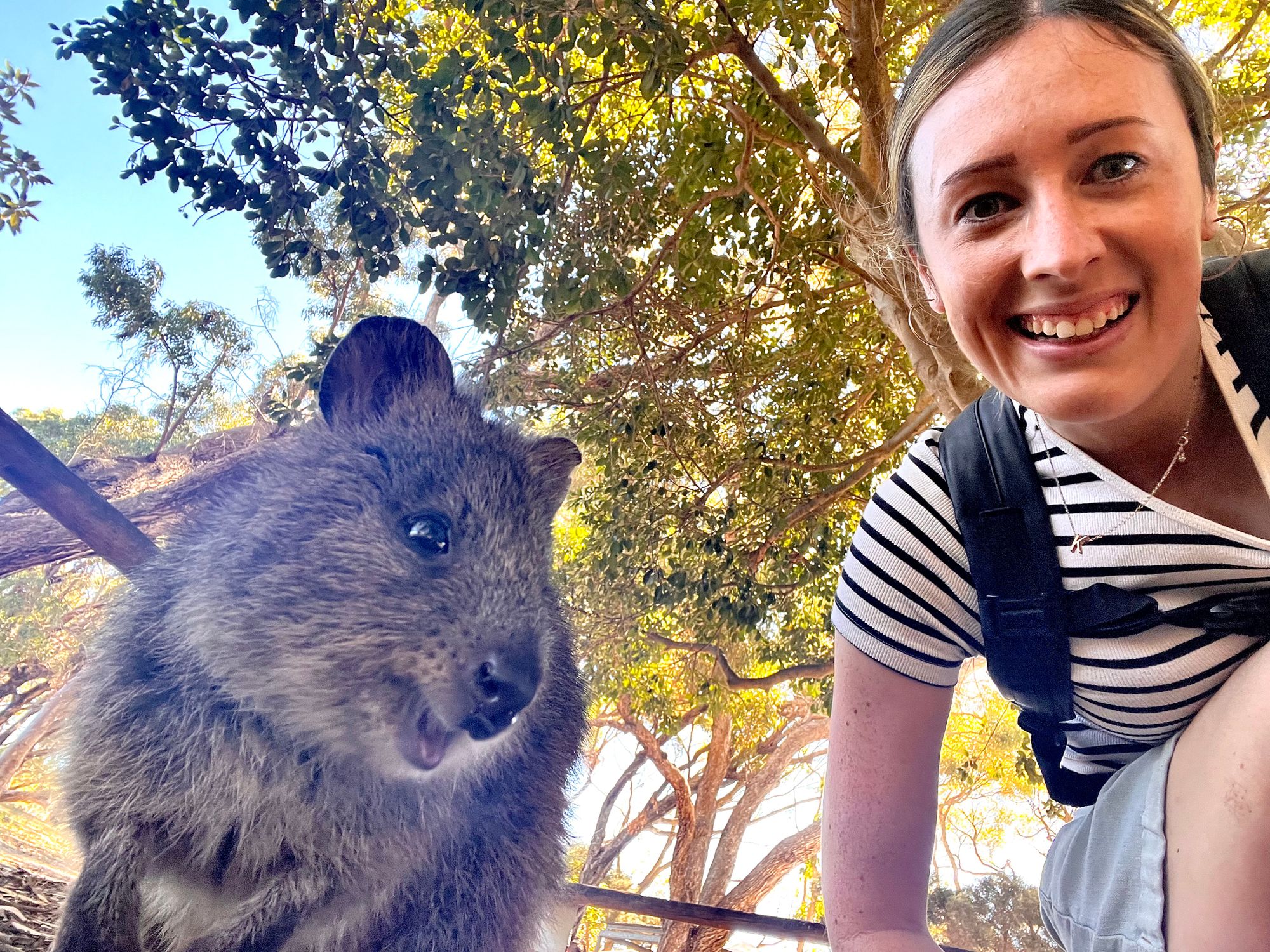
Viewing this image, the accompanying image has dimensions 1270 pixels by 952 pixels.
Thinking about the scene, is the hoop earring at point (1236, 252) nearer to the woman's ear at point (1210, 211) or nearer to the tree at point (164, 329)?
the woman's ear at point (1210, 211)

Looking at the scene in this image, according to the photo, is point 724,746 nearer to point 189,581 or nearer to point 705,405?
point 705,405

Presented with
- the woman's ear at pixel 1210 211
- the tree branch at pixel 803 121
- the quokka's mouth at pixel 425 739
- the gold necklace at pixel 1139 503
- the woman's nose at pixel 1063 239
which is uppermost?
the tree branch at pixel 803 121

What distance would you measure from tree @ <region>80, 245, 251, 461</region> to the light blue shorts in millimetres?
2105

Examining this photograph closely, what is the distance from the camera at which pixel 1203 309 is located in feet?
3.08

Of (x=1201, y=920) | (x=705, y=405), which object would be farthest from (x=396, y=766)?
(x=705, y=405)

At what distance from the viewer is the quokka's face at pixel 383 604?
782 mm

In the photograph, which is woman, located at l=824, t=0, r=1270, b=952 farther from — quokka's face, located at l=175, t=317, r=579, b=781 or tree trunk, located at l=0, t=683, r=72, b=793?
tree trunk, located at l=0, t=683, r=72, b=793

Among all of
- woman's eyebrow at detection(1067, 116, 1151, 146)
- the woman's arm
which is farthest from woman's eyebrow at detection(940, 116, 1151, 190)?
the woman's arm

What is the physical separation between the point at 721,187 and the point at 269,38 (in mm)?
1407

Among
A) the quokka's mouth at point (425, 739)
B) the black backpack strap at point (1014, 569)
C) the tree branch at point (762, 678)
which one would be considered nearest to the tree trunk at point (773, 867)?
the tree branch at point (762, 678)

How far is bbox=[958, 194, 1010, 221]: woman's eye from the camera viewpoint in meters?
0.89

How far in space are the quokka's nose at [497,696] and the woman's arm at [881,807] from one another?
1.57 feet

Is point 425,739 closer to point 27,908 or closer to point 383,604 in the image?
point 383,604

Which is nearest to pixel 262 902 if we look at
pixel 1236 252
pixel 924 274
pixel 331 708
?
pixel 331 708
